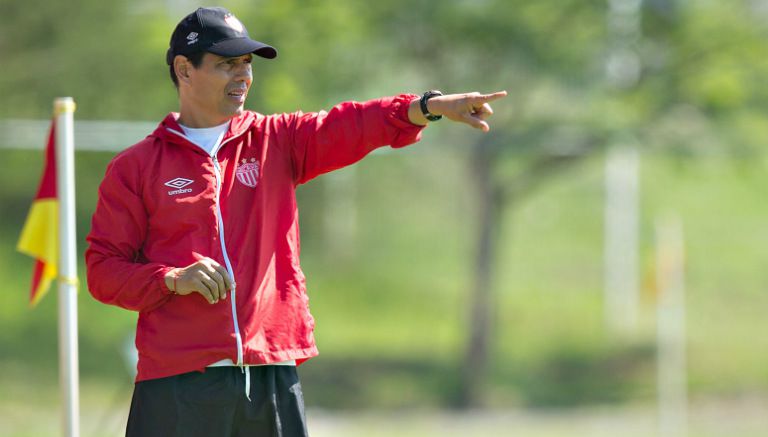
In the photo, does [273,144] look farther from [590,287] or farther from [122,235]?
[590,287]

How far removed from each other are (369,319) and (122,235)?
12.8 metres

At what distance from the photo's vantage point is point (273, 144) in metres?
3.15

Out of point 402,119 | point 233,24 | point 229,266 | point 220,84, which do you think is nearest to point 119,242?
point 229,266

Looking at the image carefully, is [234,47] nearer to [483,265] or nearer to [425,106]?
[425,106]

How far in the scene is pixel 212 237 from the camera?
300 centimetres

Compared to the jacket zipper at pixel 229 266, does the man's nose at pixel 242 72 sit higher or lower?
higher

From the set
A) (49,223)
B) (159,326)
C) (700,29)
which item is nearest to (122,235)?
(159,326)

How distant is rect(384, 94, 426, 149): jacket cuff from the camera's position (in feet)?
9.89

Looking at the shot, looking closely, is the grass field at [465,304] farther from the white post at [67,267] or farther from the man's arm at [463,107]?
the man's arm at [463,107]

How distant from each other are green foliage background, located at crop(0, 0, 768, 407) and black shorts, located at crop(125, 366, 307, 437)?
31.0 feet

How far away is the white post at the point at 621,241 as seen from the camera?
16.1 meters

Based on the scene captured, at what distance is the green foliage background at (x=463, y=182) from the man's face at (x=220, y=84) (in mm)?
9290

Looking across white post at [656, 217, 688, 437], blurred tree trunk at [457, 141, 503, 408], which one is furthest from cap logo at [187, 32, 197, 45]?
blurred tree trunk at [457, 141, 503, 408]

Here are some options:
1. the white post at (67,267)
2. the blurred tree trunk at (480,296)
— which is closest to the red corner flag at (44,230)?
the white post at (67,267)
